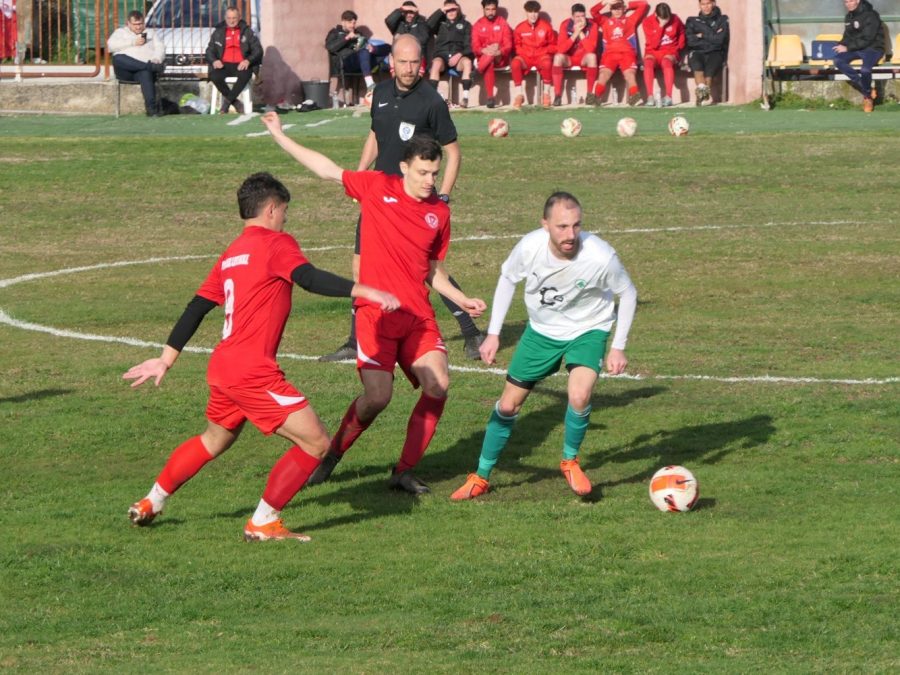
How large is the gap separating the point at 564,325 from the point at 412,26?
25.5 metres

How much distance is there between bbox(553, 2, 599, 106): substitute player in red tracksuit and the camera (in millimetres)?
34594

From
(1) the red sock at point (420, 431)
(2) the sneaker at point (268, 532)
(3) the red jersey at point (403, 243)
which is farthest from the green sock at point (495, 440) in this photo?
(2) the sneaker at point (268, 532)

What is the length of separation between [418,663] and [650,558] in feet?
6.32

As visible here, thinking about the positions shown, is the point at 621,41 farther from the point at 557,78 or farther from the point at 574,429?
the point at 574,429

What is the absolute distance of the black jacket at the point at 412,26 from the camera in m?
34.0

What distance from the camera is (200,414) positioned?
1161 centimetres

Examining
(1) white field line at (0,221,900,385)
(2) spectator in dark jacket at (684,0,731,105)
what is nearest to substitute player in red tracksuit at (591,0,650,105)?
(2) spectator in dark jacket at (684,0,731,105)

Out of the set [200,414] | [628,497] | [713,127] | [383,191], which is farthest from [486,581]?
[713,127]

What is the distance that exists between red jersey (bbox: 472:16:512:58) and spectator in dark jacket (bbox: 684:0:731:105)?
3882mm

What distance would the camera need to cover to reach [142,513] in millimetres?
8789

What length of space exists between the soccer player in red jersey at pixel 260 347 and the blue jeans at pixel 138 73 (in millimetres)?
24325

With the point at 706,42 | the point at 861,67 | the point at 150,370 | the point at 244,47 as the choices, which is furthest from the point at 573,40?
the point at 150,370

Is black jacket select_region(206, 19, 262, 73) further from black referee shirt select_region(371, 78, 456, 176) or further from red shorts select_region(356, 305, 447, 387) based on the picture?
red shorts select_region(356, 305, 447, 387)

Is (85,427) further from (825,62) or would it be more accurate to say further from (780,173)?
(825,62)
